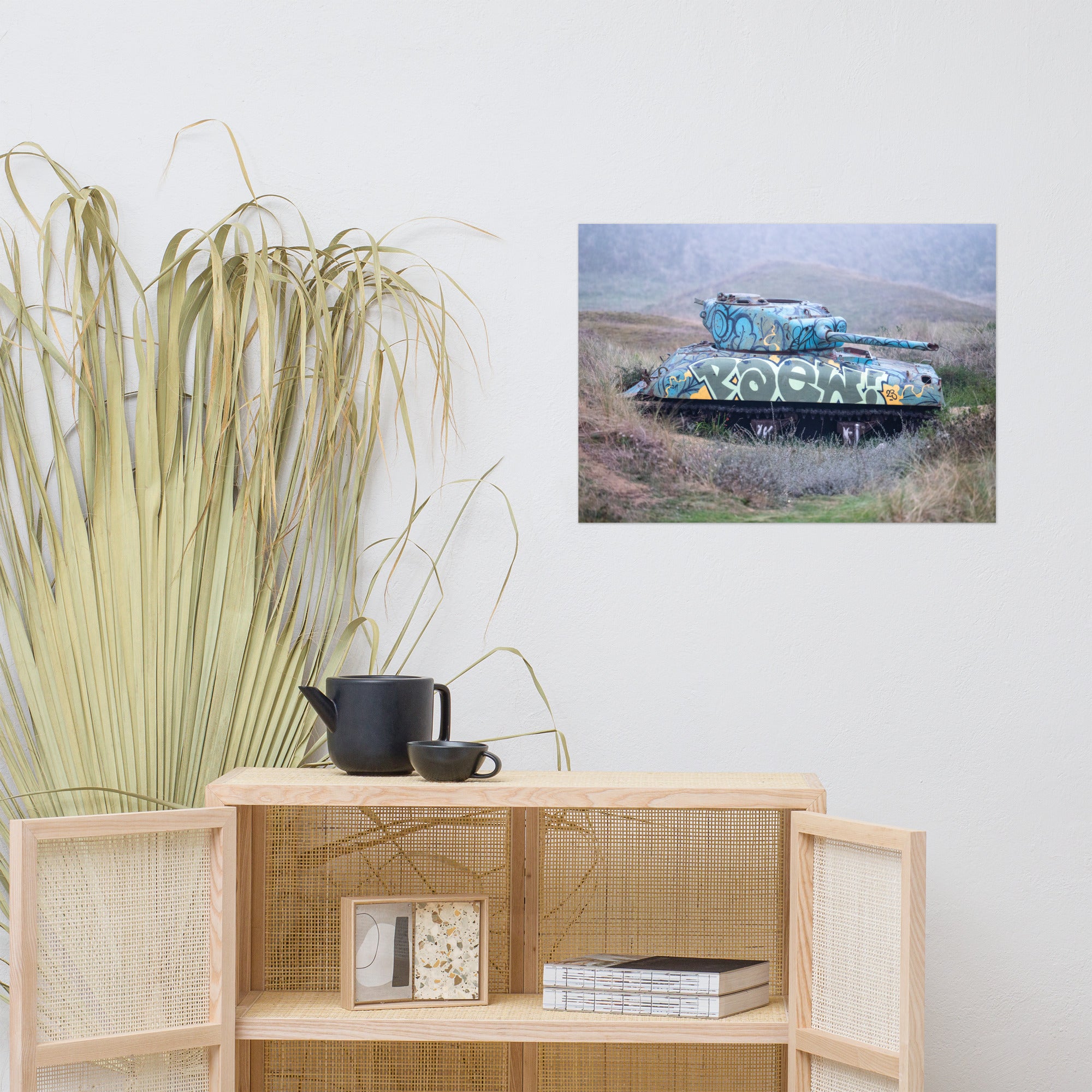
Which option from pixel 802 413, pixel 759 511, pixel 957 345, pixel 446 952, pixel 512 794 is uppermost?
pixel 957 345

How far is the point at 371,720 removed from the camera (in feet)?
4.68

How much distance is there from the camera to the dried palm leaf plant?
1.70 m

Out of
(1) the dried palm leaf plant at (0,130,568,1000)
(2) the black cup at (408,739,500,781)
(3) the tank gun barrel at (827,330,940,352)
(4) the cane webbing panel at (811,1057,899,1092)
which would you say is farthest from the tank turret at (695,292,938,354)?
(4) the cane webbing panel at (811,1057,899,1092)

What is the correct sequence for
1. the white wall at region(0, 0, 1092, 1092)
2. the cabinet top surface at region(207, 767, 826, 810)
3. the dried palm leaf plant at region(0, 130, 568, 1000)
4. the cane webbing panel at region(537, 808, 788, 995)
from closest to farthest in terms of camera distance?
the cabinet top surface at region(207, 767, 826, 810), the cane webbing panel at region(537, 808, 788, 995), the dried palm leaf plant at region(0, 130, 568, 1000), the white wall at region(0, 0, 1092, 1092)

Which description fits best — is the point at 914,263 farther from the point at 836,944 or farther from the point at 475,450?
the point at 836,944

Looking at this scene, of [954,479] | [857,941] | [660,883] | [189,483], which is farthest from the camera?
[954,479]

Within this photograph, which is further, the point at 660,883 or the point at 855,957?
the point at 660,883

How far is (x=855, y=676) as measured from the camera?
6.07 ft

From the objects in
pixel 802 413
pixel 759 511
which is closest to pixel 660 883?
pixel 759 511

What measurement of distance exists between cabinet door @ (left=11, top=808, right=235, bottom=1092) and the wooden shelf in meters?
0.07

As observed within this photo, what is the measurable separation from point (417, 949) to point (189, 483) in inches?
32.3

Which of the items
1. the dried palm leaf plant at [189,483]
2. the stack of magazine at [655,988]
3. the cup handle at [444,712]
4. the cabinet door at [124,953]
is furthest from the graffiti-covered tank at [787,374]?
the cabinet door at [124,953]

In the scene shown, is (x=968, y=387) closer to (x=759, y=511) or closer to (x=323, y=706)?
(x=759, y=511)

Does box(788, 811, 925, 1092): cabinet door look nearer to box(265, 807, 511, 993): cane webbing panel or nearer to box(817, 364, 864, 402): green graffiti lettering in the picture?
box(265, 807, 511, 993): cane webbing panel
